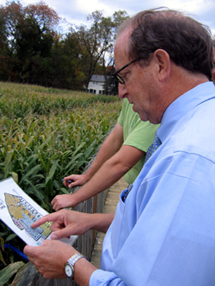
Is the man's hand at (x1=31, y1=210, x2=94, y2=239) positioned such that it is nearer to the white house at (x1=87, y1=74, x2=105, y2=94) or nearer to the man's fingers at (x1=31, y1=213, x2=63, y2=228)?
the man's fingers at (x1=31, y1=213, x2=63, y2=228)

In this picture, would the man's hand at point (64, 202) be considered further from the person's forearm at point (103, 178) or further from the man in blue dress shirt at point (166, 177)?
the man in blue dress shirt at point (166, 177)

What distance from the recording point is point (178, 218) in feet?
2.10

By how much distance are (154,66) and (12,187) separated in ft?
3.99

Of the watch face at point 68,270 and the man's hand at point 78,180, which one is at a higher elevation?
the watch face at point 68,270

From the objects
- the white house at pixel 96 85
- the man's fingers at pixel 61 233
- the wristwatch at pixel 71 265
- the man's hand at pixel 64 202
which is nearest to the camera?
the wristwatch at pixel 71 265

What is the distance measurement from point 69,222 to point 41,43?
46.7m

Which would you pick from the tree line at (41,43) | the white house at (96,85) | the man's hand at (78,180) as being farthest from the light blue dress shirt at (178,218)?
the white house at (96,85)

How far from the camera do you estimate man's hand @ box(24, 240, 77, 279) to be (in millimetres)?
1067

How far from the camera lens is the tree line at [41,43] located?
1583 inches

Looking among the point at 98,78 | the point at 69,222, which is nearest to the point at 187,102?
the point at 69,222

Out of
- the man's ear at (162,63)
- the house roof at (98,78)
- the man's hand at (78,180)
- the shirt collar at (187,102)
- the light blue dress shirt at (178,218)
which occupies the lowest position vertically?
the man's hand at (78,180)

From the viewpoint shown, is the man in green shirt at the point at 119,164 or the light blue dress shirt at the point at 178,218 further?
the man in green shirt at the point at 119,164

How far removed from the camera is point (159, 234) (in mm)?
654

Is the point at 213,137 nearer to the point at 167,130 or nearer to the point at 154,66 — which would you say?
the point at 167,130
